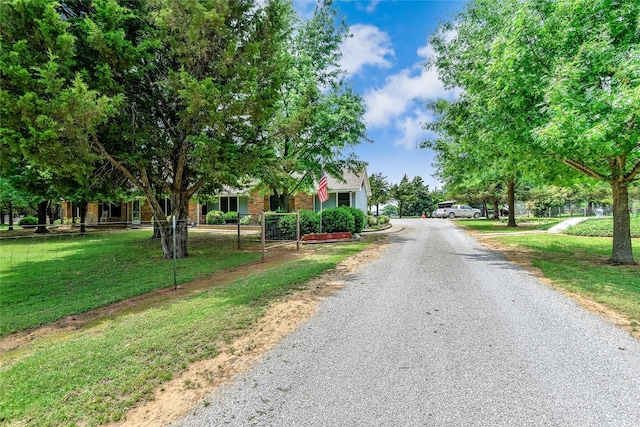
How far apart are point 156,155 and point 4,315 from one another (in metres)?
5.83

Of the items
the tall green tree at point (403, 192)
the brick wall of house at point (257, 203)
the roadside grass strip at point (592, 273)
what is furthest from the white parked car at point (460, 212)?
the roadside grass strip at point (592, 273)

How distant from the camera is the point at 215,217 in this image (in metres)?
24.9

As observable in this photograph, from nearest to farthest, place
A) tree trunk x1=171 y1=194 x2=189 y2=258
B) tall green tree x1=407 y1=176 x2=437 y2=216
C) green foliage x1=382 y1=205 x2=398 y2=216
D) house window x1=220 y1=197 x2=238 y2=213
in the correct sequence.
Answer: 1. tree trunk x1=171 y1=194 x2=189 y2=258
2. house window x1=220 y1=197 x2=238 y2=213
3. tall green tree x1=407 y1=176 x2=437 y2=216
4. green foliage x1=382 y1=205 x2=398 y2=216

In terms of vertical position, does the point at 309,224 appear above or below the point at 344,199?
below

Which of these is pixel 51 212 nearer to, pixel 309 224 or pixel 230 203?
pixel 230 203

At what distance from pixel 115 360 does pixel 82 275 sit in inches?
254

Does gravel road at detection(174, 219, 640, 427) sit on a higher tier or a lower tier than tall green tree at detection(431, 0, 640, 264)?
lower

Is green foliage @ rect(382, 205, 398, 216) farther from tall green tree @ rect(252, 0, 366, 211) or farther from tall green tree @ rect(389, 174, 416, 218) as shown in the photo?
tall green tree @ rect(252, 0, 366, 211)

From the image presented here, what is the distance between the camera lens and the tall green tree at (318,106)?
45.2 ft

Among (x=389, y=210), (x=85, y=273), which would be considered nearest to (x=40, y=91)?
(x=85, y=273)

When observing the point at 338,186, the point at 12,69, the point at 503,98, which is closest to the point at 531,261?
the point at 503,98

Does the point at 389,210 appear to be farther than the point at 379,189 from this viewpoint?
Yes

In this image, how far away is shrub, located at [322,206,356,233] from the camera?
612 inches

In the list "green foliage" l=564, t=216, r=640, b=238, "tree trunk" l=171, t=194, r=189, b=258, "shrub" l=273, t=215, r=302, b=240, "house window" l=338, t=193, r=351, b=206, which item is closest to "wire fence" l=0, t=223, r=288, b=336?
"tree trunk" l=171, t=194, r=189, b=258
